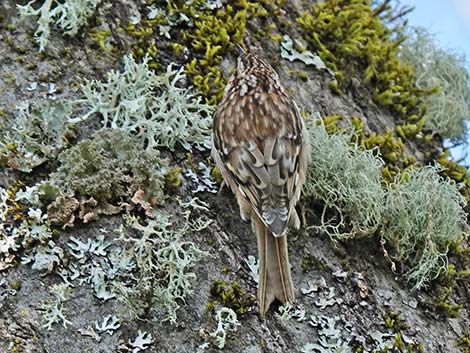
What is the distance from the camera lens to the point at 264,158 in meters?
2.99

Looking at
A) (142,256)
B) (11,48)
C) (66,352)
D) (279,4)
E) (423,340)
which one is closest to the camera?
(66,352)

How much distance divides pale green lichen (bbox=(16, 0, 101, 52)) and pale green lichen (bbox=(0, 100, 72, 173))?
0.35 metres

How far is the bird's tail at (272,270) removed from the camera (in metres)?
2.61

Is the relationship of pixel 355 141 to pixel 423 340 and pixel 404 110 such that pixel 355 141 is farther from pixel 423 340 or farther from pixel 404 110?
pixel 423 340

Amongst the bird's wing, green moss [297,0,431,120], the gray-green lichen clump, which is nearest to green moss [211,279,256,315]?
the gray-green lichen clump

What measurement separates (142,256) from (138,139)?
1.58 ft

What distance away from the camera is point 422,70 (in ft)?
13.2

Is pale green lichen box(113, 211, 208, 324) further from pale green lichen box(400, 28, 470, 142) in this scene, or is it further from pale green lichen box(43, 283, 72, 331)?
pale green lichen box(400, 28, 470, 142)

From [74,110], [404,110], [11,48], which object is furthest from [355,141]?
[11,48]

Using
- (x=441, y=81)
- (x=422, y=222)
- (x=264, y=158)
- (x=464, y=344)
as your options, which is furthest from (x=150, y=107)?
(x=441, y=81)

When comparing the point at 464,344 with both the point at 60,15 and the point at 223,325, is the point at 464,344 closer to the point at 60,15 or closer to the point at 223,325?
the point at 223,325

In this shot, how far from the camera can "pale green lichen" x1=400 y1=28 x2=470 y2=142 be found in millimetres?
3770

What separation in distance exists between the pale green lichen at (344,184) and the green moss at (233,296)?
402mm

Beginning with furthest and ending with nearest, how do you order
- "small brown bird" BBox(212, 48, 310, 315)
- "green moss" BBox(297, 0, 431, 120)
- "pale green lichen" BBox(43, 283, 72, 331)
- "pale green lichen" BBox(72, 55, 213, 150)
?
"green moss" BBox(297, 0, 431, 120), "pale green lichen" BBox(72, 55, 213, 150), "small brown bird" BBox(212, 48, 310, 315), "pale green lichen" BBox(43, 283, 72, 331)
